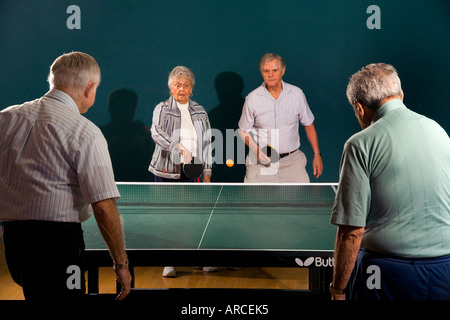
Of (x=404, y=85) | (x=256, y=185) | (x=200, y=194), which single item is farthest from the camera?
(x=404, y=85)

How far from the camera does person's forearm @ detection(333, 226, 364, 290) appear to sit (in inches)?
72.5

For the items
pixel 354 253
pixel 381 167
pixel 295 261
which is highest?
pixel 381 167

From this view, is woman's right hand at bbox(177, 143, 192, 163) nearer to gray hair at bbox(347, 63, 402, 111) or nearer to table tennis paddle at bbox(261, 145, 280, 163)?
table tennis paddle at bbox(261, 145, 280, 163)

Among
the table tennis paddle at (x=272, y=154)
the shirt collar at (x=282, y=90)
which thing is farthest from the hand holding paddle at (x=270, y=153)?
the shirt collar at (x=282, y=90)

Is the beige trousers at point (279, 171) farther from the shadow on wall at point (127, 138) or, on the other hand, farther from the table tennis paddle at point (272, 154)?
the shadow on wall at point (127, 138)

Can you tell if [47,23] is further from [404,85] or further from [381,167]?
[381,167]

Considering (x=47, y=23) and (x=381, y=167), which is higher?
(x=47, y=23)

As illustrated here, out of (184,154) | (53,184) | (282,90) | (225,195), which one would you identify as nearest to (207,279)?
(225,195)

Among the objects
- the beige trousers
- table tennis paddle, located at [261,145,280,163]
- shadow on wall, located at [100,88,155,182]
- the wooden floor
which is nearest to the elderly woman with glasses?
the wooden floor

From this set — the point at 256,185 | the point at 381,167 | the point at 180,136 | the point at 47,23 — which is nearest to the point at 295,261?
the point at 381,167

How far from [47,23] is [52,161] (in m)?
4.03

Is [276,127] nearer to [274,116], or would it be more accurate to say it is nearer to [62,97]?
[274,116]

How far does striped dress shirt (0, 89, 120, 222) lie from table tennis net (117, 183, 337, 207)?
1.63 metres

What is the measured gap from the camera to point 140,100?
552 centimetres
